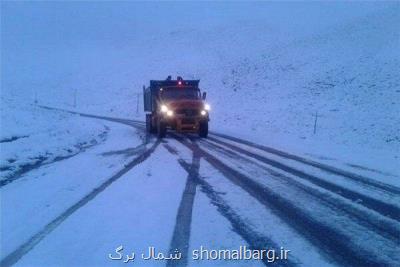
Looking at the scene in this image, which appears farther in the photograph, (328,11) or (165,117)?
(328,11)

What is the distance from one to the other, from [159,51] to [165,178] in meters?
65.2

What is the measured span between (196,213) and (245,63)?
51.4m

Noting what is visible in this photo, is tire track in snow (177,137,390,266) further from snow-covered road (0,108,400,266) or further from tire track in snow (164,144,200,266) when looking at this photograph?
tire track in snow (164,144,200,266)

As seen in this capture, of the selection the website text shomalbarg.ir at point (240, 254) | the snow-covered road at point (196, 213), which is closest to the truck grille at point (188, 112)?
the snow-covered road at point (196, 213)

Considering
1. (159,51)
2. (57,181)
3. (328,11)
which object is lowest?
(57,181)

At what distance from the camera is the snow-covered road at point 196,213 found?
5.68 m

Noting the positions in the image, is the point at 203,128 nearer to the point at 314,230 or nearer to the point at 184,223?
the point at 184,223

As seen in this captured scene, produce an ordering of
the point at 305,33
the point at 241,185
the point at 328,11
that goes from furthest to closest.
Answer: the point at 328,11 → the point at 305,33 → the point at 241,185

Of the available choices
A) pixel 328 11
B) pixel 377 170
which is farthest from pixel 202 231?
pixel 328 11

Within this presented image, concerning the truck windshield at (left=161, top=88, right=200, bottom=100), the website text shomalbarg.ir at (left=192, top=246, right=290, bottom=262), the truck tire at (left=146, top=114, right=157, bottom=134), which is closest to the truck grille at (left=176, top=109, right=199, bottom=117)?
the truck windshield at (left=161, top=88, right=200, bottom=100)

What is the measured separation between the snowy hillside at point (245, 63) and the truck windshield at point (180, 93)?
9.64ft

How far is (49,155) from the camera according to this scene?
1333 centimetres

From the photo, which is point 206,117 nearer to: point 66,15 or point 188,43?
point 188,43

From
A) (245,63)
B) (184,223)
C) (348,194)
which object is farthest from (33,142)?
(245,63)
